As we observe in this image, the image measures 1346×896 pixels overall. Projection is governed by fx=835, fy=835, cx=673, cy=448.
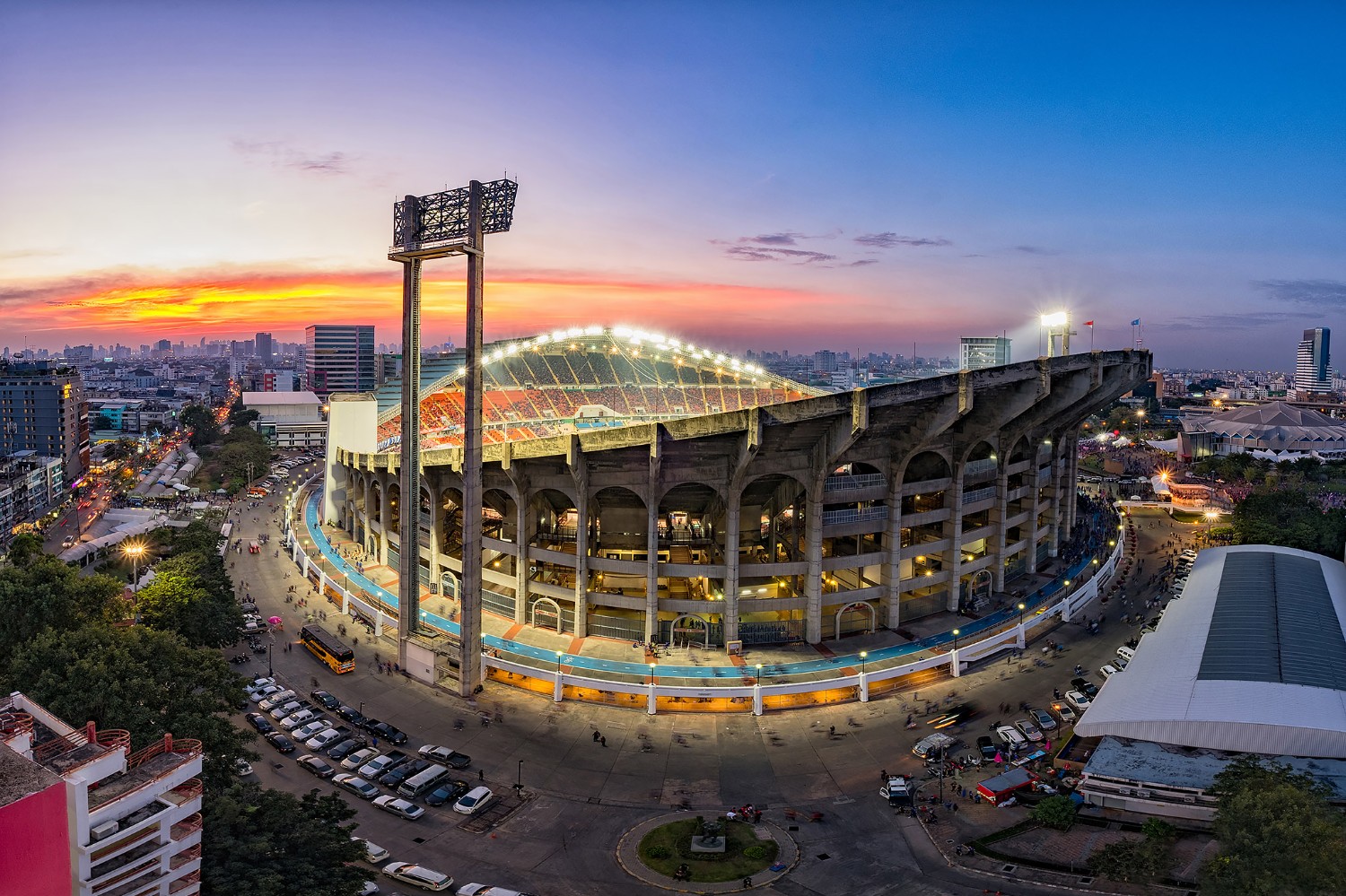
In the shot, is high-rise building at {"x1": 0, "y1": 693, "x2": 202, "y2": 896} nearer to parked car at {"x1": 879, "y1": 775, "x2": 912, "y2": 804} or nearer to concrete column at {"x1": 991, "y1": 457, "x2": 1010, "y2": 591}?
parked car at {"x1": 879, "y1": 775, "x2": 912, "y2": 804}

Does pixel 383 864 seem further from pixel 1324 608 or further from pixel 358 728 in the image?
pixel 1324 608

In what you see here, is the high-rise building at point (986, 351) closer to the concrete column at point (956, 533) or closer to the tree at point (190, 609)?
the concrete column at point (956, 533)

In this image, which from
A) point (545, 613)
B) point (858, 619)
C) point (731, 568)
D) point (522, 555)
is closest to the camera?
point (731, 568)

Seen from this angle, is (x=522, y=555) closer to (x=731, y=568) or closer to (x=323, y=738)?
(x=731, y=568)

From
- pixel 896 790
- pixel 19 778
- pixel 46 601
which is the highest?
pixel 19 778

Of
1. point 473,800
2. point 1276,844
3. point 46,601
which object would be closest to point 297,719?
point 46,601

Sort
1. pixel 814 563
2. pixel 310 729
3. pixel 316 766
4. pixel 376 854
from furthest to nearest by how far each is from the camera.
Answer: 1. pixel 814 563
2. pixel 310 729
3. pixel 316 766
4. pixel 376 854

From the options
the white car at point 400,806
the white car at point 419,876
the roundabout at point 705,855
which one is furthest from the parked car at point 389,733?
the roundabout at point 705,855
